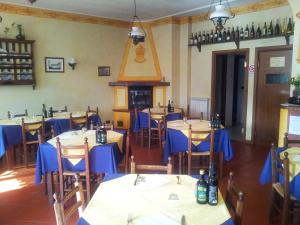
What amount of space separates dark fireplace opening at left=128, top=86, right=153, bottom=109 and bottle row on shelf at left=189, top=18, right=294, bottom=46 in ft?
5.55

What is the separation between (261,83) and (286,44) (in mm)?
910

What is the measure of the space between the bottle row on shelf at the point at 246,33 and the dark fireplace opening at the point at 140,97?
1.69 m

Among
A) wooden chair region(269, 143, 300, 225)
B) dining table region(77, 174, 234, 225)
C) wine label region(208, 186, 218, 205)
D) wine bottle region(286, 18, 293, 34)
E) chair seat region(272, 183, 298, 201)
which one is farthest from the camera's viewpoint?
wine bottle region(286, 18, 293, 34)

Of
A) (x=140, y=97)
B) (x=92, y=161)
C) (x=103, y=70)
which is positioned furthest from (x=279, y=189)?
(x=103, y=70)

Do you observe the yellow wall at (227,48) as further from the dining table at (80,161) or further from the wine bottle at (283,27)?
the dining table at (80,161)

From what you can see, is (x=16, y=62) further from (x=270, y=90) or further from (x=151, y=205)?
(x=270, y=90)

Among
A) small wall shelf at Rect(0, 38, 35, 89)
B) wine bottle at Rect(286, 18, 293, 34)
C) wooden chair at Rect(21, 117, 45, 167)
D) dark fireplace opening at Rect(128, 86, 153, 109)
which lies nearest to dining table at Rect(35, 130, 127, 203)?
wooden chair at Rect(21, 117, 45, 167)

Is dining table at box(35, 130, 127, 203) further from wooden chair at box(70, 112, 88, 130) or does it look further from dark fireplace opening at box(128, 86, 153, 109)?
dark fireplace opening at box(128, 86, 153, 109)

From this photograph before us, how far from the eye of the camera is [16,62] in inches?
228

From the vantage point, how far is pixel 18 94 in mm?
5988

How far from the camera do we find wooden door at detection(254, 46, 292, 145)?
5.42 m

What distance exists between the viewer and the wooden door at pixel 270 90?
5.42m

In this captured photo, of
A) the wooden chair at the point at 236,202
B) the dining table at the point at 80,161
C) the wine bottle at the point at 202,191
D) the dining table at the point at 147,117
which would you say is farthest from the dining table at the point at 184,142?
the wine bottle at the point at 202,191

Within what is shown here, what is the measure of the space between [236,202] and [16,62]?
18.0 feet
